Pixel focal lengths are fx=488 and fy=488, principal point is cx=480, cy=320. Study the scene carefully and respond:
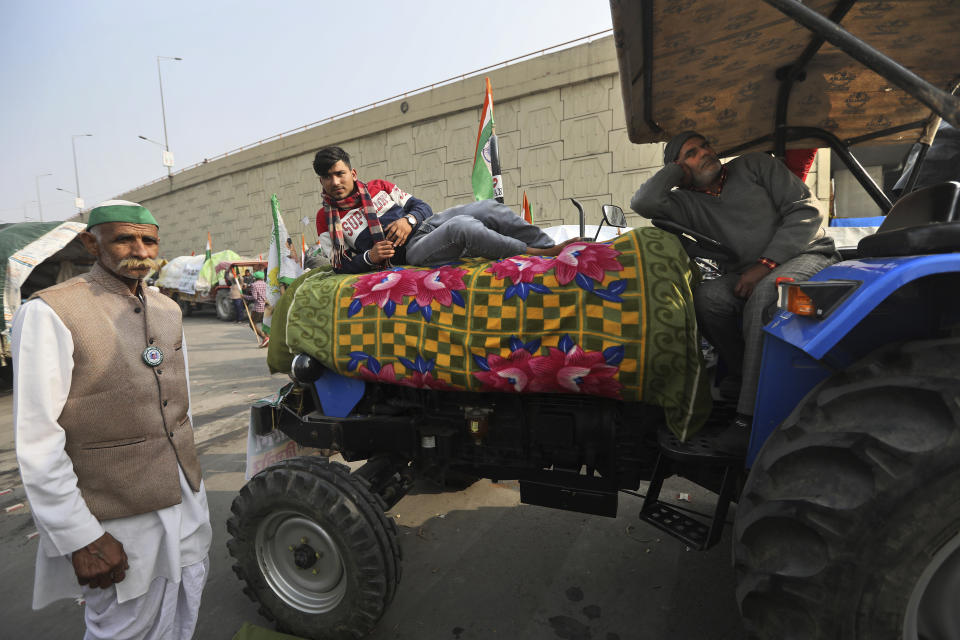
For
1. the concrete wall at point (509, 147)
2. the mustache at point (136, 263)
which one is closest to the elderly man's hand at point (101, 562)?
the mustache at point (136, 263)

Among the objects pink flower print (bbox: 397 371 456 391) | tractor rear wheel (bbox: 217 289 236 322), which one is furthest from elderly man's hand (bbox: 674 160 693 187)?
tractor rear wheel (bbox: 217 289 236 322)

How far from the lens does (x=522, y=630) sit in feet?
7.70

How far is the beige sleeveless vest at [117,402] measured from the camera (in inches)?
63.8

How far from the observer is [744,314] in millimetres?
1944

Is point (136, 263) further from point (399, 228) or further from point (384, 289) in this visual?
point (399, 228)

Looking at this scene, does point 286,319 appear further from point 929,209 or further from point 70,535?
point 929,209

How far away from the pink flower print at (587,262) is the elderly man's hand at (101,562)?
1.83m

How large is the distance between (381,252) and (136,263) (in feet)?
3.61

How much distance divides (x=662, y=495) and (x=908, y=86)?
2.96m

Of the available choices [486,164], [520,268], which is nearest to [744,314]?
[520,268]

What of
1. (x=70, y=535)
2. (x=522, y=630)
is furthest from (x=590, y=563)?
(x=70, y=535)

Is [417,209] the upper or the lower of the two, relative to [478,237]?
upper

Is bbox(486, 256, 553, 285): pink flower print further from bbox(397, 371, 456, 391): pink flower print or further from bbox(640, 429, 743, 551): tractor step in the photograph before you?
bbox(640, 429, 743, 551): tractor step

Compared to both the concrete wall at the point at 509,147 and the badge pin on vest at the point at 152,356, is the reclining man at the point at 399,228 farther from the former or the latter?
the concrete wall at the point at 509,147
